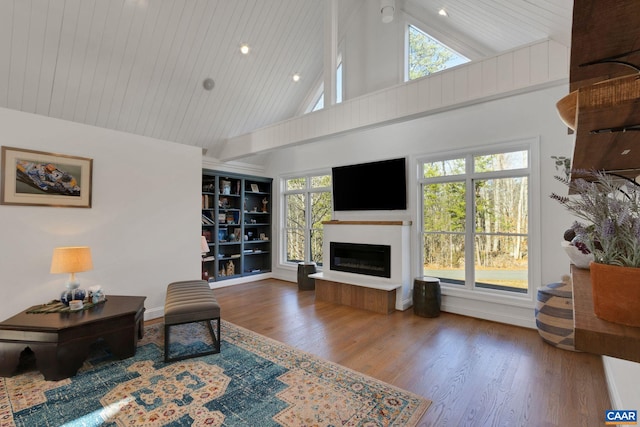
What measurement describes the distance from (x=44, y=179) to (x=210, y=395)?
305cm

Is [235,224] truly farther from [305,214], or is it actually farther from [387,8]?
[387,8]

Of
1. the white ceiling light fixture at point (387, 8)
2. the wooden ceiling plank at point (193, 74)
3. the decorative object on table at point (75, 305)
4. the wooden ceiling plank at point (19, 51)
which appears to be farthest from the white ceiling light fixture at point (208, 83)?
the decorative object on table at point (75, 305)

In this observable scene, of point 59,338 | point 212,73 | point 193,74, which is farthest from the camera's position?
point 212,73

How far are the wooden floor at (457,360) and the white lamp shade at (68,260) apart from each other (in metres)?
1.88

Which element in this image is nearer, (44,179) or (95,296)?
(95,296)

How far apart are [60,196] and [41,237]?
19.4 inches

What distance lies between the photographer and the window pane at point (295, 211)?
674 cm

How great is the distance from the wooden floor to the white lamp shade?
1.88 metres

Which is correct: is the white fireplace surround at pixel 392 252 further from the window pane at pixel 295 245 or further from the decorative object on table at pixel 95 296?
the decorative object on table at pixel 95 296

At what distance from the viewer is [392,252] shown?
4629 mm

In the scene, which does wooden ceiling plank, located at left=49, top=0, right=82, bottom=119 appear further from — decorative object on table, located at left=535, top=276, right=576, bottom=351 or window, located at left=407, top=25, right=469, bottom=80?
decorative object on table, located at left=535, top=276, right=576, bottom=351

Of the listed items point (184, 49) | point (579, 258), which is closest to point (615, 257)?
point (579, 258)

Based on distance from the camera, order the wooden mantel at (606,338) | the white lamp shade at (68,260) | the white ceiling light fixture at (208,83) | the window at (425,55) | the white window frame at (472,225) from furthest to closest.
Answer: the white ceiling light fixture at (208,83) → the window at (425,55) → the white window frame at (472,225) → the white lamp shade at (68,260) → the wooden mantel at (606,338)

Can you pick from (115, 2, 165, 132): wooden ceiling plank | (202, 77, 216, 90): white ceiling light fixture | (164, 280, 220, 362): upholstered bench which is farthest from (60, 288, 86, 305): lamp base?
(202, 77, 216, 90): white ceiling light fixture
